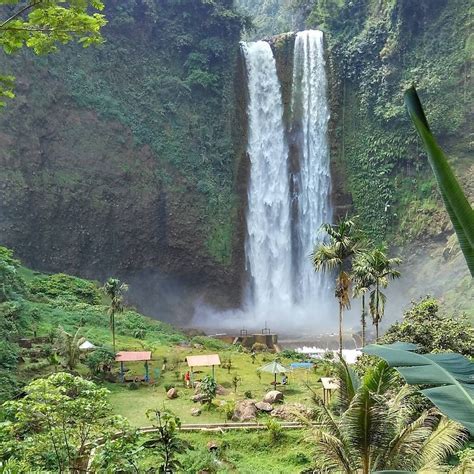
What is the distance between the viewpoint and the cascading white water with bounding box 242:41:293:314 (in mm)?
44781

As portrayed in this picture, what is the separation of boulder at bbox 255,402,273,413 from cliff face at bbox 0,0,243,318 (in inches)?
966

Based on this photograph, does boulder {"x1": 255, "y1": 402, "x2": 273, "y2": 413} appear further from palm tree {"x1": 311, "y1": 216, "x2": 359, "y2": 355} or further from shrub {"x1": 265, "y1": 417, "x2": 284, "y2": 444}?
palm tree {"x1": 311, "y1": 216, "x2": 359, "y2": 355}

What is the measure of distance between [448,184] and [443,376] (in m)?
1.72

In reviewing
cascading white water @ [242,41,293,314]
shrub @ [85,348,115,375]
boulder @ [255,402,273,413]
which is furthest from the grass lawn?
cascading white water @ [242,41,293,314]

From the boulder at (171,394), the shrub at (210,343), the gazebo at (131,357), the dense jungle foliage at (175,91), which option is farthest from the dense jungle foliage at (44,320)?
the dense jungle foliage at (175,91)

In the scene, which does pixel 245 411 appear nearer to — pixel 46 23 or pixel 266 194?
pixel 46 23

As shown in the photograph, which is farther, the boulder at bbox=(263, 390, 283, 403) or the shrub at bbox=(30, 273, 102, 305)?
the shrub at bbox=(30, 273, 102, 305)

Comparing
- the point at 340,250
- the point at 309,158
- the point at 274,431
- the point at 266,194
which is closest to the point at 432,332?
the point at 340,250

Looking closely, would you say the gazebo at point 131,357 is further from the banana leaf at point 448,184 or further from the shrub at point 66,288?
the banana leaf at point 448,184

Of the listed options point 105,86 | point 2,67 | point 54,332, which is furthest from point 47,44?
point 105,86

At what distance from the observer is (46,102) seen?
39844mm

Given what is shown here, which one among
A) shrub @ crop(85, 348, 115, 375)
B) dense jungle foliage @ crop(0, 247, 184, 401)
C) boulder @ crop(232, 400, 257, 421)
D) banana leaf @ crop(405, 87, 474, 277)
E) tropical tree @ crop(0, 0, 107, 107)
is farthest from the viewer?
shrub @ crop(85, 348, 115, 375)

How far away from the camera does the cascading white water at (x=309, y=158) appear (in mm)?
44562

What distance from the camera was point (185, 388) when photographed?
69.8 ft
